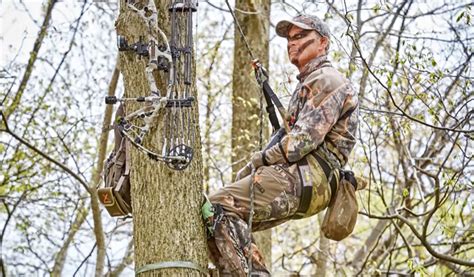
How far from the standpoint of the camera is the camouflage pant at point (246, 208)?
171 inches

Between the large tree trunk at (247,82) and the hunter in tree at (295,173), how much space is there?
4267mm

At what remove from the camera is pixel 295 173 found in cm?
446

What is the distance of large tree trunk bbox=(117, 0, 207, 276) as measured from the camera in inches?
164

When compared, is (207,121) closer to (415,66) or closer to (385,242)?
(385,242)

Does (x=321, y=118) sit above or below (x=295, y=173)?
above

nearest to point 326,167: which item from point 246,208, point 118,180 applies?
point 246,208

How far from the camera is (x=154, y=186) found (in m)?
4.21

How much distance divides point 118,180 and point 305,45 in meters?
1.26

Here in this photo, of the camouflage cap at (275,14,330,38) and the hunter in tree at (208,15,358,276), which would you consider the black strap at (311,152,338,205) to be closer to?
the hunter in tree at (208,15,358,276)

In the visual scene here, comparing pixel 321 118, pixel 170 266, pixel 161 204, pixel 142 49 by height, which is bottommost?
pixel 170 266

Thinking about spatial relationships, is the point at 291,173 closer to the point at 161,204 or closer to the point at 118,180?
the point at 161,204

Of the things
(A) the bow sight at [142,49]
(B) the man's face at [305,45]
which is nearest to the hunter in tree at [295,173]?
(B) the man's face at [305,45]

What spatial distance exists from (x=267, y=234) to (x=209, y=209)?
14.5 ft

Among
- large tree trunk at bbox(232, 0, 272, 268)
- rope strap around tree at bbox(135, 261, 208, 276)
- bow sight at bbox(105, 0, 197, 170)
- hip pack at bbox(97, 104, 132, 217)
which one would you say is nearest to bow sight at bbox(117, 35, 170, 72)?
bow sight at bbox(105, 0, 197, 170)
